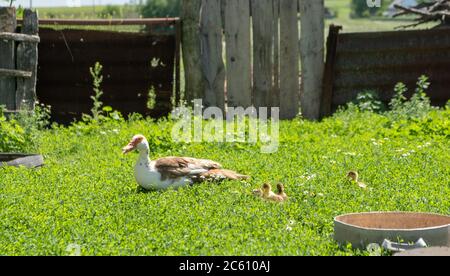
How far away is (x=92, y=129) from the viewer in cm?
1500

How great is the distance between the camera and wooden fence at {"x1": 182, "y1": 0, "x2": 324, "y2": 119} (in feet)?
54.4

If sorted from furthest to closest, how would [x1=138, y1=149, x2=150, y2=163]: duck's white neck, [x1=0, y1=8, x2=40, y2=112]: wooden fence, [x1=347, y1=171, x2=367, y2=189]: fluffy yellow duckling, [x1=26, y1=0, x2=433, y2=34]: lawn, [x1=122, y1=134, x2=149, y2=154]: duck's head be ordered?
[x1=26, y1=0, x2=433, y2=34]: lawn → [x1=0, y1=8, x2=40, y2=112]: wooden fence → [x1=122, y1=134, x2=149, y2=154]: duck's head → [x1=138, y1=149, x2=150, y2=163]: duck's white neck → [x1=347, y1=171, x2=367, y2=189]: fluffy yellow duckling

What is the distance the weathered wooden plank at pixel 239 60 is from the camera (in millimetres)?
16734

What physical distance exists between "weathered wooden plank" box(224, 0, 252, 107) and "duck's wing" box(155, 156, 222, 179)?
610cm

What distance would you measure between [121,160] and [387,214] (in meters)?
5.14

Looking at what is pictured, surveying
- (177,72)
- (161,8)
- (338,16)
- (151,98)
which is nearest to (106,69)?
(151,98)

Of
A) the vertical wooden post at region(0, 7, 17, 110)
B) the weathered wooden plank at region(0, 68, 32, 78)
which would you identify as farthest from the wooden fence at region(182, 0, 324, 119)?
the vertical wooden post at region(0, 7, 17, 110)

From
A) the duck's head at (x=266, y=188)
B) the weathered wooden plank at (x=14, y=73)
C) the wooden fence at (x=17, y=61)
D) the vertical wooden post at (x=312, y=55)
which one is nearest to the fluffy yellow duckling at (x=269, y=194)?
the duck's head at (x=266, y=188)

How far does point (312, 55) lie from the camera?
1697cm

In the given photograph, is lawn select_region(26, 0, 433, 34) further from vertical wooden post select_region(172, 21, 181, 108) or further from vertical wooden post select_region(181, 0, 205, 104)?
vertical wooden post select_region(181, 0, 205, 104)
